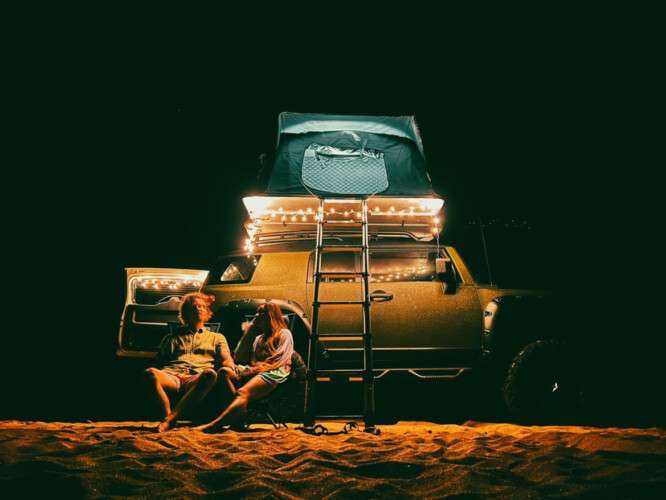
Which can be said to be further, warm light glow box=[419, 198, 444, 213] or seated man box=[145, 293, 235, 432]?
warm light glow box=[419, 198, 444, 213]

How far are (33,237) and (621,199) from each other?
658 inches

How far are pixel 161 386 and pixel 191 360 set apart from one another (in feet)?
1.30

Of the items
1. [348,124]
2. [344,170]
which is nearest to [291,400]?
[344,170]

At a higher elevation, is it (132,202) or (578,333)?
(132,202)

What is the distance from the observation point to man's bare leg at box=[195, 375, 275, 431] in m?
4.40

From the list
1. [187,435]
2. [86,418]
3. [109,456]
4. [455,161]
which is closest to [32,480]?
[109,456]

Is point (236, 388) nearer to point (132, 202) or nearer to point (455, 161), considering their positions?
point (455, 161)

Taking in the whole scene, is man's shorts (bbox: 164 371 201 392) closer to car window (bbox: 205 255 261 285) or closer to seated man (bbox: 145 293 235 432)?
seated man (bbox: 145 293 235 432)

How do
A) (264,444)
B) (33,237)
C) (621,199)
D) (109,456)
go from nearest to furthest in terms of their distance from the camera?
1. (109,456)
2. (264,444)
3. (621,199)
4. (33,237)

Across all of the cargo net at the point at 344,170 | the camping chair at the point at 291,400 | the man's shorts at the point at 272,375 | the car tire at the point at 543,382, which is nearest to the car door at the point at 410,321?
the camping chair at the point at 291,400

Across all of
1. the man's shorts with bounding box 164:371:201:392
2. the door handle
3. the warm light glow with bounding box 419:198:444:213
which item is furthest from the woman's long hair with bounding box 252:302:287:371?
the warm light glow with bounding box 419:198:444:213

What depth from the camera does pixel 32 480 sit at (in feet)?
8.64

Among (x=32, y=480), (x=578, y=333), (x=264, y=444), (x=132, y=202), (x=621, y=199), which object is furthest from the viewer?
(x=132, y=202)

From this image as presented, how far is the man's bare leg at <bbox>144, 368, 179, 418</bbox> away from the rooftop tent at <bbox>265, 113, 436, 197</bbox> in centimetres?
210
